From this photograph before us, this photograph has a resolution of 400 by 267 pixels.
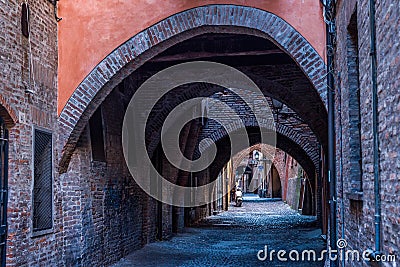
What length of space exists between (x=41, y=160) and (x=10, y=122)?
1066mm

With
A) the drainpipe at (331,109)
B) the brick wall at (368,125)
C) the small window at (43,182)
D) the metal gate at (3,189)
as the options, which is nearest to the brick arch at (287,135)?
the drainpipe at (331,109)

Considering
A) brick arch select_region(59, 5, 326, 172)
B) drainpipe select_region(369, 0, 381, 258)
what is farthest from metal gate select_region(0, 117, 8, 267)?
drainpipe select_region(369, 0, 381, 258)

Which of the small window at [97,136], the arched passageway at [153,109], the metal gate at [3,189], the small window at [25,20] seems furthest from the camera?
the small window at [97,136]

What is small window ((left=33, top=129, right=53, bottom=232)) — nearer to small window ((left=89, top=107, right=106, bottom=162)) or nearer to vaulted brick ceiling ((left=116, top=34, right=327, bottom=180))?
small window ((left=89, top=107, right=106, bottom=162))

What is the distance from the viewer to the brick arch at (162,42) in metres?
8.55

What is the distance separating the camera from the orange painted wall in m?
8.61

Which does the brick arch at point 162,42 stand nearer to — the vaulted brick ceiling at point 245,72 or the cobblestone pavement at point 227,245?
the vaulted brick ceiling at point 245,72

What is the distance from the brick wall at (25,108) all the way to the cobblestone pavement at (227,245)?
3373mm

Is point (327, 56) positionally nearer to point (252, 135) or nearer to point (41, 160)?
point (41, 160)

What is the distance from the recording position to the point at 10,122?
23.5 ft

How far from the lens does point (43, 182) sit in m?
8.09

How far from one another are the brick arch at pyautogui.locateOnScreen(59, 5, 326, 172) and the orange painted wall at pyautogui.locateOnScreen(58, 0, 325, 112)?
93 mm

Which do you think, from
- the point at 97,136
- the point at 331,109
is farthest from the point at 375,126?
the point at 97,136

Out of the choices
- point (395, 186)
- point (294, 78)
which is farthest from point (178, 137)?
point (395, 186)
